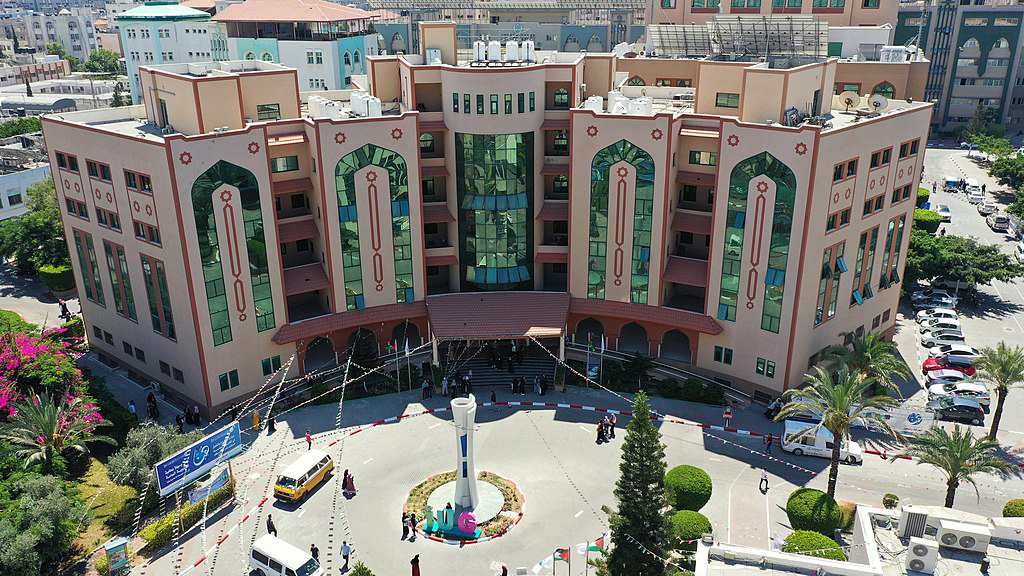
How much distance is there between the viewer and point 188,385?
54.7 m

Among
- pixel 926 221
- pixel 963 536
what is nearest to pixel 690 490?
pixel 963 536

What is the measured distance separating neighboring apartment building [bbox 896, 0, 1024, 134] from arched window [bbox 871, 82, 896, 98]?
65883mm

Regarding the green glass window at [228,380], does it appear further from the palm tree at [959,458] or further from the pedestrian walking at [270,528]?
the palm tree at [959,458]

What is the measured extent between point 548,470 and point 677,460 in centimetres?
791

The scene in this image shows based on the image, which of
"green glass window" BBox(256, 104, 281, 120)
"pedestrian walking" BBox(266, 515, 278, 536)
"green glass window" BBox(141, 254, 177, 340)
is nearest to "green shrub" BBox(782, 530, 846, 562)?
"pedestrian walking" BBox(266, 515, 278, 536)

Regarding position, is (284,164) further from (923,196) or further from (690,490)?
(923,196)

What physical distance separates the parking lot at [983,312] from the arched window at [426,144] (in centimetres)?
3807

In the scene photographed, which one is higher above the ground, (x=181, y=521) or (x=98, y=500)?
(x=181, y=521)

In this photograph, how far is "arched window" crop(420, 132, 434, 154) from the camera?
59.4 metres

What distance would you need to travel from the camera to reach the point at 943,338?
64562 millimetres

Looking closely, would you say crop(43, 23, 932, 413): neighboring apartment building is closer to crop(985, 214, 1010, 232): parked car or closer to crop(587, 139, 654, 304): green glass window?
crop(587, 139, 654, 304): green glass window

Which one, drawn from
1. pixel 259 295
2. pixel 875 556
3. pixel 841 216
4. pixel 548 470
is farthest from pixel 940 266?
pixel 259 295

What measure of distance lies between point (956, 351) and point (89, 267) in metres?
63.7

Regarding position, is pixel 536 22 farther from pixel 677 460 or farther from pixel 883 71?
pixel 677 460
